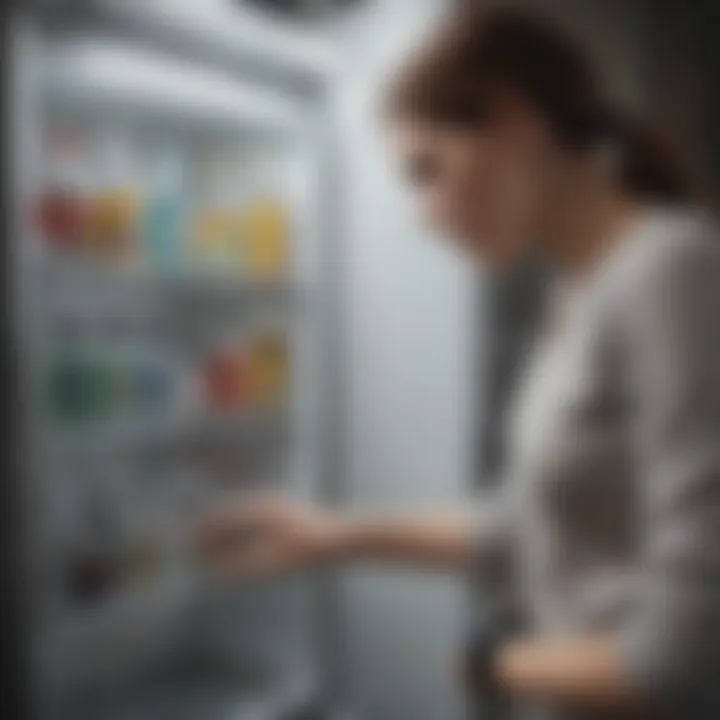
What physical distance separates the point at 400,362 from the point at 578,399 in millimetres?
→ 137

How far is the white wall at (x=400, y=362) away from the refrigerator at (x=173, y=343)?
25mm

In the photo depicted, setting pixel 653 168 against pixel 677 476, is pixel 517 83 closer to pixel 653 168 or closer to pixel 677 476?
pixel 653 168

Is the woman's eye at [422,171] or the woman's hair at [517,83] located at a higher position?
the woman's hair at [517,83]

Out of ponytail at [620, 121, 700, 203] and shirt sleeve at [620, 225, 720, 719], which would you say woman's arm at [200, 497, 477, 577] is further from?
ponytail at [620, 121, 700, 203]

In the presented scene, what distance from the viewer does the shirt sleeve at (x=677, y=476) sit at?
69cm

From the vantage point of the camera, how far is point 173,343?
0.79 meters

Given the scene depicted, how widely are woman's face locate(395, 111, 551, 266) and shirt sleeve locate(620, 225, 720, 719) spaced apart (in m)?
0.10

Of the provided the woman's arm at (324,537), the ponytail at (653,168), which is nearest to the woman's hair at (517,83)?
the ponytail at (653,168)

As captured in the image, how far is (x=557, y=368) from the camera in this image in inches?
28.5

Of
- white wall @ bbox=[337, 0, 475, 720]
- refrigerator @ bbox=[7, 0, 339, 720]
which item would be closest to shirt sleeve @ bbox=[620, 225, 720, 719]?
white wall @ bbox=[337, 0, 475, 720]

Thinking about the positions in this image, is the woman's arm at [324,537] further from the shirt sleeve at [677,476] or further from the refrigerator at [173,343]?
the shirt sleeve at [677,476]

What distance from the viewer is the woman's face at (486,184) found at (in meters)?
0.72

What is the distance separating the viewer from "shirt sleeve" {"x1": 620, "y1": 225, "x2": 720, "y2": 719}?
2.27 feet

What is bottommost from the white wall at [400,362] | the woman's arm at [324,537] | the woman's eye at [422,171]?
the woman's arm at [324,537]
